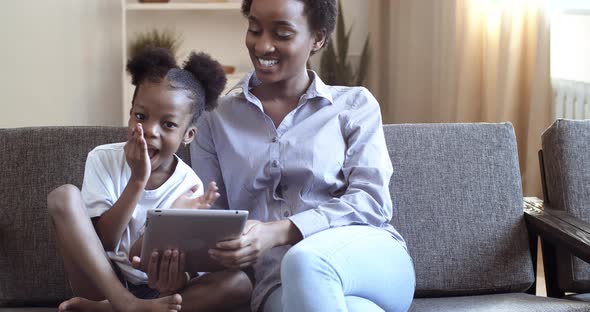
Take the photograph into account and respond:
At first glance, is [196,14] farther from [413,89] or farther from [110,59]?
[413,89]

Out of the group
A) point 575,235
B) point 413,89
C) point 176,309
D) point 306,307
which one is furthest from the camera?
point 413,89

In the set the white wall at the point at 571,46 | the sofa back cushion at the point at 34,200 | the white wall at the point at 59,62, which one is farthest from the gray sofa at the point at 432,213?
the white wall at the point at 59,62

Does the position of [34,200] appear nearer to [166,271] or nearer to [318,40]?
[166,271]

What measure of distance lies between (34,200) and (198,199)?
469 millimetres

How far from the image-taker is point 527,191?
13.2 feet

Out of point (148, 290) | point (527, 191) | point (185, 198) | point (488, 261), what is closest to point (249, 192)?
point (185, 198)

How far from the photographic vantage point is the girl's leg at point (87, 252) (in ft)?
5.63

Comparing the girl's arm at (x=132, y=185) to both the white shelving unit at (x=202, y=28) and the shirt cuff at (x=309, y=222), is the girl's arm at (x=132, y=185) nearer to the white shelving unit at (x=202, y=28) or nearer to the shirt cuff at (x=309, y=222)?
the shirt cuff at (x=309, y=222)

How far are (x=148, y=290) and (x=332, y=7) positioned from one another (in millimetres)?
767

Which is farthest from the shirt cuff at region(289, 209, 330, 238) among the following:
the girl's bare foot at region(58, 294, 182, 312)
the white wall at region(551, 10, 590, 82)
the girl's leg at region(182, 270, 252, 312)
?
the white wall at region(551, 10, 590, 82)

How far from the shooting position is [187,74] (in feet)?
6.42

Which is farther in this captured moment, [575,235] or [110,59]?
[110,59]

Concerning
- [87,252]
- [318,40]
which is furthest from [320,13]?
[87,252]

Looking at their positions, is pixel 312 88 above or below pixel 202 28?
below
